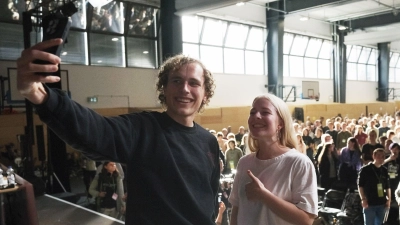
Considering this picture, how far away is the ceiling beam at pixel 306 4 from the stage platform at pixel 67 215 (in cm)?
1079

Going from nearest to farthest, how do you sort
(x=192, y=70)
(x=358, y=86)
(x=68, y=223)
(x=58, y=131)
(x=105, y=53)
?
1. (x=58, y=131)
2. (x=192, y=70)
3. (x=68, y=223)
4. (x=105, y=53)
5. (x=358, y=86)

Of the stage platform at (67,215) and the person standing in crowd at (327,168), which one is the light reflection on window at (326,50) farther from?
the stage platform at (67,215)

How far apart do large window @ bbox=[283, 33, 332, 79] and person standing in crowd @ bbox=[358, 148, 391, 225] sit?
13632mm

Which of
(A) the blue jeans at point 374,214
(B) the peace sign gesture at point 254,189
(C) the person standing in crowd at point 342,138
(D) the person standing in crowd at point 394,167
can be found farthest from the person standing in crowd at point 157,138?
(C) the person standing in crowd at point 342,138

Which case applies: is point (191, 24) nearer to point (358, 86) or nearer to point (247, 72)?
point (247, 72)

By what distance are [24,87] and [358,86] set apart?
995 inches

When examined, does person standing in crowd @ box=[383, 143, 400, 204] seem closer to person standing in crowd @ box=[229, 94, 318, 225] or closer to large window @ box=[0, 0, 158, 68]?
person standing in crowd @ box=[229, 94, 318, 225]

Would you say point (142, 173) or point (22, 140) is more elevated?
point (142, 173)

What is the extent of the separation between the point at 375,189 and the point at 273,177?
156 inches

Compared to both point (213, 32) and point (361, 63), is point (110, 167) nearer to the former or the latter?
point (213, 32)

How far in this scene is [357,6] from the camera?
677 inches

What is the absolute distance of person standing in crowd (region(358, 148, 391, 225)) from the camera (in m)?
5.06

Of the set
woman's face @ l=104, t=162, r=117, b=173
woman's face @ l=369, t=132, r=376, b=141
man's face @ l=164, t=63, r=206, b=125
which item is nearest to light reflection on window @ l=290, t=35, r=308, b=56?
woman's face @ l=369, t=132, r=376, b=141

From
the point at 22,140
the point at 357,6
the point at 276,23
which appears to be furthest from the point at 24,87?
the point at 357,6
